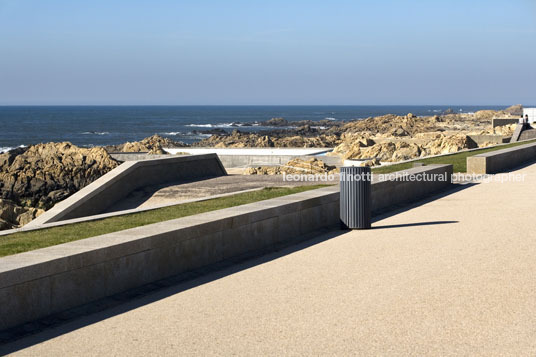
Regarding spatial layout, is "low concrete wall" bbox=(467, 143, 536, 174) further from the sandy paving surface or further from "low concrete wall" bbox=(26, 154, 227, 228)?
"low concrete wall" bbox=(26, 154, 227, 228)

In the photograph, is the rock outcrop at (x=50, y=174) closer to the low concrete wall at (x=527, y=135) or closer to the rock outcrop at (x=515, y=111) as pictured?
the low concrete wall at (x=527, y=135)

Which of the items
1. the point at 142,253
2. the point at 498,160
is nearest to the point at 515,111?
the point at 498,160

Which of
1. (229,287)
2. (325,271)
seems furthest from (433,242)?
(229,287)

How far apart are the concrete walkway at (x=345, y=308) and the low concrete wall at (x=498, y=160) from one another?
415 inches

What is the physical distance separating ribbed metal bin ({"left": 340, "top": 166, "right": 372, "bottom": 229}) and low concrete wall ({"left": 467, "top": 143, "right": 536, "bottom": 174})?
10.3 m

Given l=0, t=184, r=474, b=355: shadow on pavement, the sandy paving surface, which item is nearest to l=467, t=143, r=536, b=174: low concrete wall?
the sandy paving surface

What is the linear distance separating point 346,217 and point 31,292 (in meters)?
5.98

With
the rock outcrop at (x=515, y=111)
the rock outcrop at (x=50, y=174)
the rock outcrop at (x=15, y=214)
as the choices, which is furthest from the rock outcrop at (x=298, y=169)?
the rock outcrop at (x=515, y=111)

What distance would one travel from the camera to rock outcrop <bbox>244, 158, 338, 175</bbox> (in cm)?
2914

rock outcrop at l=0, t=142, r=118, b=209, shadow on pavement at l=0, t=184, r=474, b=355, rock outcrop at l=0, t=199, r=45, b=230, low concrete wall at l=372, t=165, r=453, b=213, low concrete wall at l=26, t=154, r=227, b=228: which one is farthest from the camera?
rock outcrop at l=0, t=142, r=118, b=209

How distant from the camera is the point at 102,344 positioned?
5695 mm

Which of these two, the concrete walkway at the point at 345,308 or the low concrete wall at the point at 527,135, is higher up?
the concrete walkway at the point at 345,308

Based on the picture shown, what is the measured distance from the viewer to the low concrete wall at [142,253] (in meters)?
6.23

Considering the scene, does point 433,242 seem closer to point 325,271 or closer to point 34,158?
point 325,271
